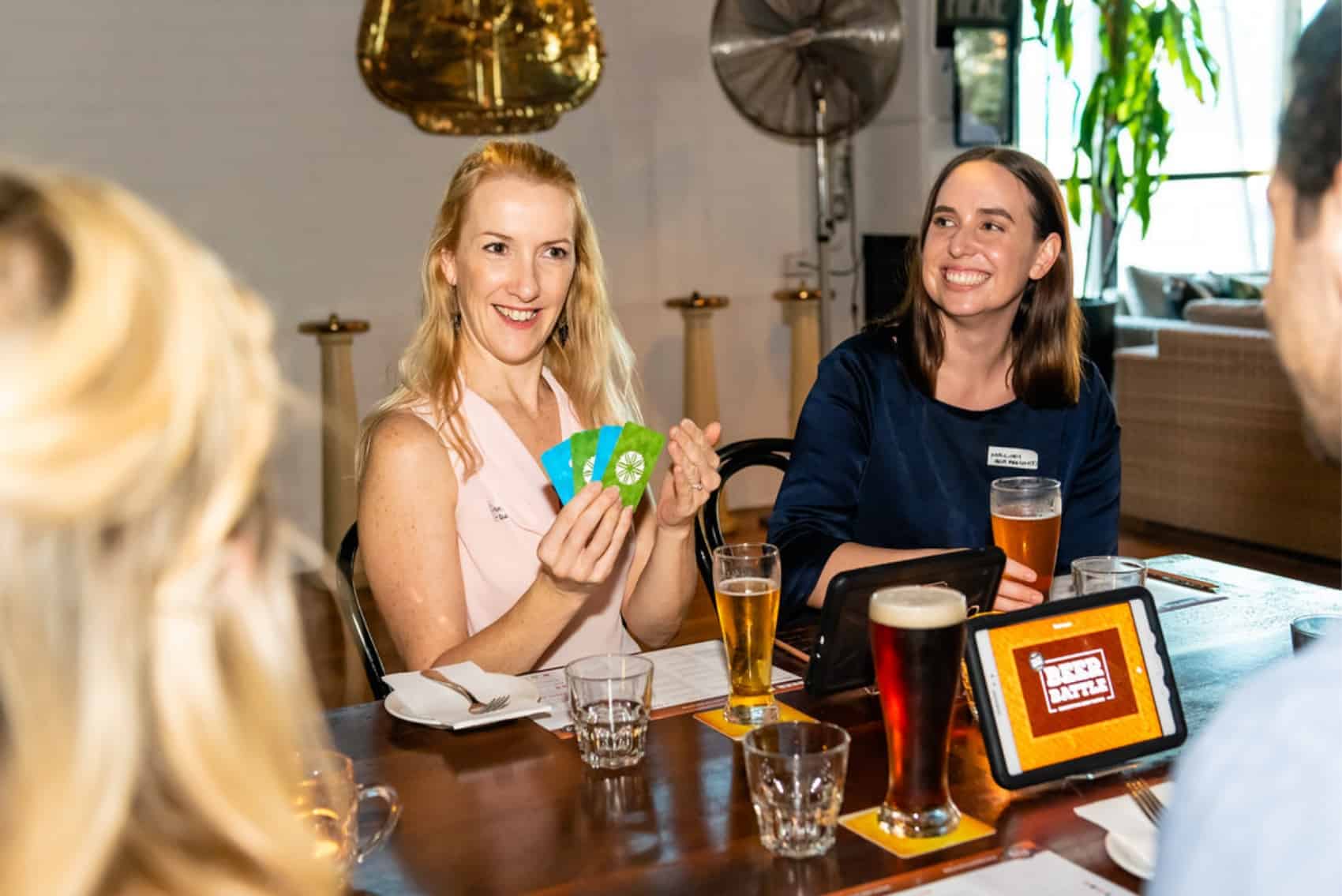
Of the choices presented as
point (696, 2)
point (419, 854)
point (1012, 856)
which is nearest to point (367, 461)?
point (419, 854)

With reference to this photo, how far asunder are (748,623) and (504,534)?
75cm

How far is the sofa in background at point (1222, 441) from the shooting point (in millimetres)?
5254

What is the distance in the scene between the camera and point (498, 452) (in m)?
2.28

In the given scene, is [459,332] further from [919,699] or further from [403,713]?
[919,699]

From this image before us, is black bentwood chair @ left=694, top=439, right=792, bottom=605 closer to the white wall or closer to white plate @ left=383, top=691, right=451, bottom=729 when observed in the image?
white plate @ left=383, top=691, right=451, bottom=729

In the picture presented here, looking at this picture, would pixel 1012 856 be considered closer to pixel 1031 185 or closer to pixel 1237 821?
pixel 1237 821

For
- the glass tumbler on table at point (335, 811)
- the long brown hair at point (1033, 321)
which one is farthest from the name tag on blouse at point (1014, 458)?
the glass tumbler on table at point (335, 811)

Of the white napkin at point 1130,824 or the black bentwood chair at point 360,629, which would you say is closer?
the white napkin at point 1130,824

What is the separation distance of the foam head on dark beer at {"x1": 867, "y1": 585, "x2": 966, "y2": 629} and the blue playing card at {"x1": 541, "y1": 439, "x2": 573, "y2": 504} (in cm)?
63

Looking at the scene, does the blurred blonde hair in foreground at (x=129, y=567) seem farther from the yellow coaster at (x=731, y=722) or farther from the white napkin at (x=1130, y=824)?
the yellow coaster at (x=731, y=722)

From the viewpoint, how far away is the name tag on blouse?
253 cm

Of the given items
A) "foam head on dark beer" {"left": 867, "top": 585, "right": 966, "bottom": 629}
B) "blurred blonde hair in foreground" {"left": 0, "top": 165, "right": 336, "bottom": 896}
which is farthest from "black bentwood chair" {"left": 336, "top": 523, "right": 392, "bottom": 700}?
"blurred blonde hair in foreground" {"left": 0, "top": 165, "right": 336, "bottom": 896}

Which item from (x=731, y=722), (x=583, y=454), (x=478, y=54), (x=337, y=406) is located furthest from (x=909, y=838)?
(x=337, y=406)

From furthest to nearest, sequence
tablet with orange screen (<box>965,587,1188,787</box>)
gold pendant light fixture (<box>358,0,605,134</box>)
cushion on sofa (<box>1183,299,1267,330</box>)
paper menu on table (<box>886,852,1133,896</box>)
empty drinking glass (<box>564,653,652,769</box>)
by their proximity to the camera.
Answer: cushion on sofa (<box>1183,299,1267,330</box>) < gold pendant light fixture (<box>358,0,605,134</box>) < empty drinking glass (<box>564,653,652,769</box>) < tablet with orange screen (<box>965,587,1188,787</box>) < paper menu on table (<box>886,852,1133,896</box>)
